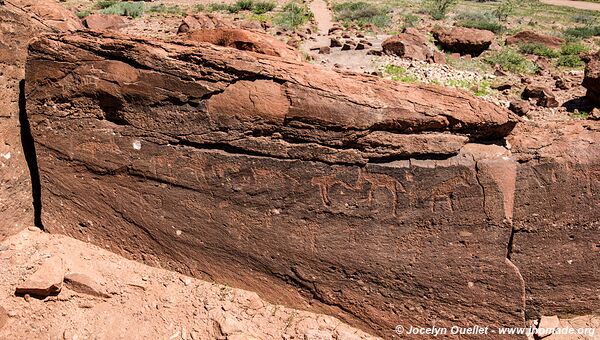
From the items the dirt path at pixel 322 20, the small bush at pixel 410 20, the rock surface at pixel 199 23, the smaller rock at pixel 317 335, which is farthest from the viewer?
the small bush at pixel 410 20

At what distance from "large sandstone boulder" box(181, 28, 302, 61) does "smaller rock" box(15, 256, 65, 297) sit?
2598 millimetres

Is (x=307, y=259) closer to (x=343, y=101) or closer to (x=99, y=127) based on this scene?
(x=343, y=101)

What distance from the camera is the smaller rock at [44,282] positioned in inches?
173

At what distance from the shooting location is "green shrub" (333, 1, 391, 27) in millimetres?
19087

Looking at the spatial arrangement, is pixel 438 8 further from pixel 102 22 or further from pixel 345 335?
pixel 345 335

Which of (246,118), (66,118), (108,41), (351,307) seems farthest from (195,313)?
(108,41)

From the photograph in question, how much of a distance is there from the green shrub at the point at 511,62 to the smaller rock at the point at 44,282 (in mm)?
11392

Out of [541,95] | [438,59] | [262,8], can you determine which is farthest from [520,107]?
[262,8]

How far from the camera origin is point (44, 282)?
175 inches

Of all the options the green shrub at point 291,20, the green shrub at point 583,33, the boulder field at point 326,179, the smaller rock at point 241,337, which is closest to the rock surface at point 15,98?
the boulder field at point 326,179

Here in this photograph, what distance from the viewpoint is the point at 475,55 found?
1434 centimetres

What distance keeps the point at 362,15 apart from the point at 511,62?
9.84 meters

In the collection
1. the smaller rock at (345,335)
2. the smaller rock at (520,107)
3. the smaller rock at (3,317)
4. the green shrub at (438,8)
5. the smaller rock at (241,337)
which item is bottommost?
the smaller rock at (345,335)

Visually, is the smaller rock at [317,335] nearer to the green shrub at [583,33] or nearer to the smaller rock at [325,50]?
the smaller rock at [325,50]
